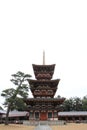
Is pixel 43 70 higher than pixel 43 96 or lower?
higher

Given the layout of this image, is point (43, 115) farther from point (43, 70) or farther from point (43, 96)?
point (43, 70)

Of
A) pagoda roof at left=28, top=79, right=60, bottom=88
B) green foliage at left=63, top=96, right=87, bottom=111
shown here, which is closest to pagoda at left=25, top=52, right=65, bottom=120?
pagoda roof at left=28, top=79, right=60, bottom=88

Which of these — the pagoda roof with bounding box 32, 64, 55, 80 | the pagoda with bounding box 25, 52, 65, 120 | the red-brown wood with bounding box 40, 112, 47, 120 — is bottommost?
the red-brown wood with bounding box 40, 112, 47, 120

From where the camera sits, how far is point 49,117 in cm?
6662

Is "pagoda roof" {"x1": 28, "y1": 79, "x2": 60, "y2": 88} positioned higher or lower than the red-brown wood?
higher

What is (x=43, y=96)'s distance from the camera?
68.3 metres

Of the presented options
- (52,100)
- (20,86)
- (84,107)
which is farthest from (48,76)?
(84,107)

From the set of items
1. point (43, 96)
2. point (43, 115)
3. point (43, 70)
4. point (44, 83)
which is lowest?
point (43, 115)

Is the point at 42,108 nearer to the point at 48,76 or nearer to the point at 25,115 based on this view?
the point at 48,76

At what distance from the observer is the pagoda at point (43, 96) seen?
218 feet

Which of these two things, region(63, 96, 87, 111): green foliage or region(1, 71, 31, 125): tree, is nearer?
region(1, 71, 31, 125): tree

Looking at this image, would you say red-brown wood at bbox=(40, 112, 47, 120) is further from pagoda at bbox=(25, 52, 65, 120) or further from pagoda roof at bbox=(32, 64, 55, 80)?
pagoda roof at bbox=(32, 64, 55, 80)

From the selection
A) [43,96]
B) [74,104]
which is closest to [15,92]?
[43,96]

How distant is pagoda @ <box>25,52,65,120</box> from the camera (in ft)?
218
